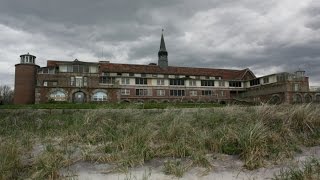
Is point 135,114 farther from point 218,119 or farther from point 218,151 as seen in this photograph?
point 218,151

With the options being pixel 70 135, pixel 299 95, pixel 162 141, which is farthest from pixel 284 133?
pixel 299 95

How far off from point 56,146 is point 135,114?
13.1 feet

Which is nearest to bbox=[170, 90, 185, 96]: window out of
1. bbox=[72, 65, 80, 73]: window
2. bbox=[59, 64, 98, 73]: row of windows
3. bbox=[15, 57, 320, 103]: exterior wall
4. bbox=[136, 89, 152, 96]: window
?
bbox=[15, 57, 320, 103]: exterior wall

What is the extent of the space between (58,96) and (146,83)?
60.8ft

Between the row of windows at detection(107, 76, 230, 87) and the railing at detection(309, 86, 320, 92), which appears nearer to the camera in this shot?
the row of windows at detection(107, 76, 230, 87)

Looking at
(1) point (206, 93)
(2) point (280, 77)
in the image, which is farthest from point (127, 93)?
(2) point (280, 77)

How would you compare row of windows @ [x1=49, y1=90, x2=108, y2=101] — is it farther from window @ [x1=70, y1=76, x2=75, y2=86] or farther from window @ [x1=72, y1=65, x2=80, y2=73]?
window @ [x1=72, y1=65, x2=80, y2=73]

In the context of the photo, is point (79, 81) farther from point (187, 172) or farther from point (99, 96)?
point (187, 172)

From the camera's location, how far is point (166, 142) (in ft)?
25.4

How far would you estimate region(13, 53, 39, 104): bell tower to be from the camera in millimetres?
50688

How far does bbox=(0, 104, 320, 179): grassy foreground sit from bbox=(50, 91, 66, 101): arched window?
3622 cm

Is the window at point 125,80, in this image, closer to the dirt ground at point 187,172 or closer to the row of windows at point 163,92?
the row of windows at point 163,92

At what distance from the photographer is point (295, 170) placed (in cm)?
579

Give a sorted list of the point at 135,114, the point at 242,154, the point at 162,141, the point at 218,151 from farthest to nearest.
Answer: the point at 135,114 → the point at 162,141 → the point at 218,151 → the point at 242,154
